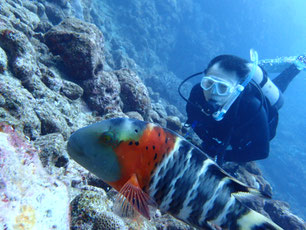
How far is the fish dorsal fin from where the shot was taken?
131 centimetres

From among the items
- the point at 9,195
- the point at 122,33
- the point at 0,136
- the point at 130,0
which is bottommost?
the point at 9,195

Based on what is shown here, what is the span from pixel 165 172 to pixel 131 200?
0.34 m

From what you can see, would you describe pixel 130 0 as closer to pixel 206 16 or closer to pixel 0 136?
pixel 206 16

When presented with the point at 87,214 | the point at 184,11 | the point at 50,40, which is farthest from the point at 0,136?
the point at 184,11

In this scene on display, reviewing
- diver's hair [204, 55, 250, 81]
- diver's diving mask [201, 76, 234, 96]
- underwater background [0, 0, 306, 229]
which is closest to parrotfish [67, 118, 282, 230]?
underwater background [0, 0, 306, 229]

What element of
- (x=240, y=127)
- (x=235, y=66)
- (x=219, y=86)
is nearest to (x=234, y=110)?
(x=240, y=127)

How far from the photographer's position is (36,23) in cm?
622

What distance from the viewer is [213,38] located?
31031mm

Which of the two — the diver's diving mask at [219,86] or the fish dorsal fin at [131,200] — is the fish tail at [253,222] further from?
the diver's diving mask at [219,86]

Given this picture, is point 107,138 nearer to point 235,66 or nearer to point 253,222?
point 253,222

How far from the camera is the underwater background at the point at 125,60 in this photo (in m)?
3.09

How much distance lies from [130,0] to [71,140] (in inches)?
960

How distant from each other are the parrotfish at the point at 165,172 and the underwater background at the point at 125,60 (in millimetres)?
933

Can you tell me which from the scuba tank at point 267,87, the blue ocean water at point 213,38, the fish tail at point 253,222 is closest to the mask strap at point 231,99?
the scuba tank at point 267,87
